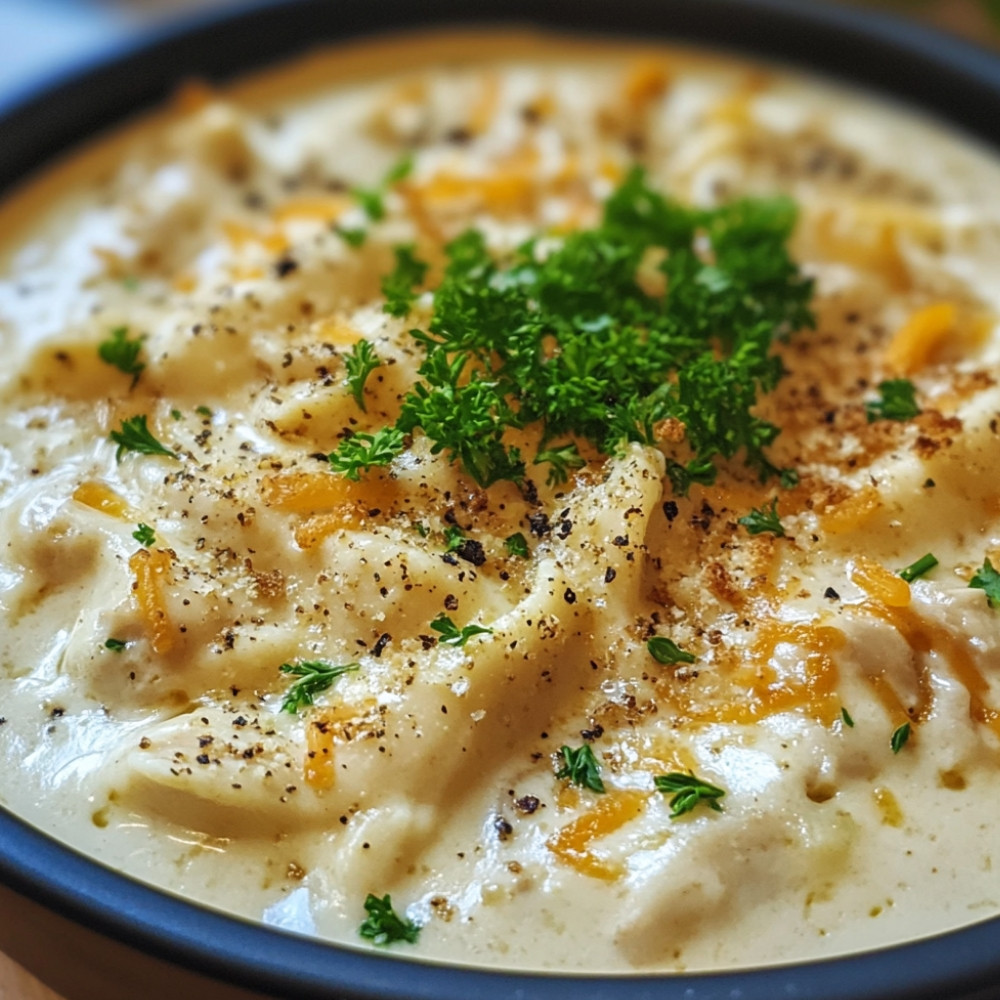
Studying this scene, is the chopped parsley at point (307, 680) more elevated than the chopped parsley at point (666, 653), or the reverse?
the chopped parsley at point (666, 653)

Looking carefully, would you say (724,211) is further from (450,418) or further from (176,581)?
(176,581)

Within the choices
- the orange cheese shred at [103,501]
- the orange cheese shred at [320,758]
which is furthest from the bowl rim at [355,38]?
the orange cheese shred at [103,501]

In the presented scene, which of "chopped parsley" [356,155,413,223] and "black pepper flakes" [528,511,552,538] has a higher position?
"chopped parsley" [356,155,413,223]

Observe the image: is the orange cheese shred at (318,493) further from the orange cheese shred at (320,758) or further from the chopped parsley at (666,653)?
the chopped parsley at (666,653)

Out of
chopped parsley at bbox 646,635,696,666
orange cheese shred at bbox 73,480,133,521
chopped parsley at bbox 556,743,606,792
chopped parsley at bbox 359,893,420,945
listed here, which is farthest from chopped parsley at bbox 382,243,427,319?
chopped parsley at bbox 359,893,420,945

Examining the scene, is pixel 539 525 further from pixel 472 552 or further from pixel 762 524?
pixel 762 524

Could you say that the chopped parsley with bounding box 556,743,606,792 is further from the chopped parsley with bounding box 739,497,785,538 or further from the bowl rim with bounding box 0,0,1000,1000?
the chopped parsley with bounding box 739,497,785,538
